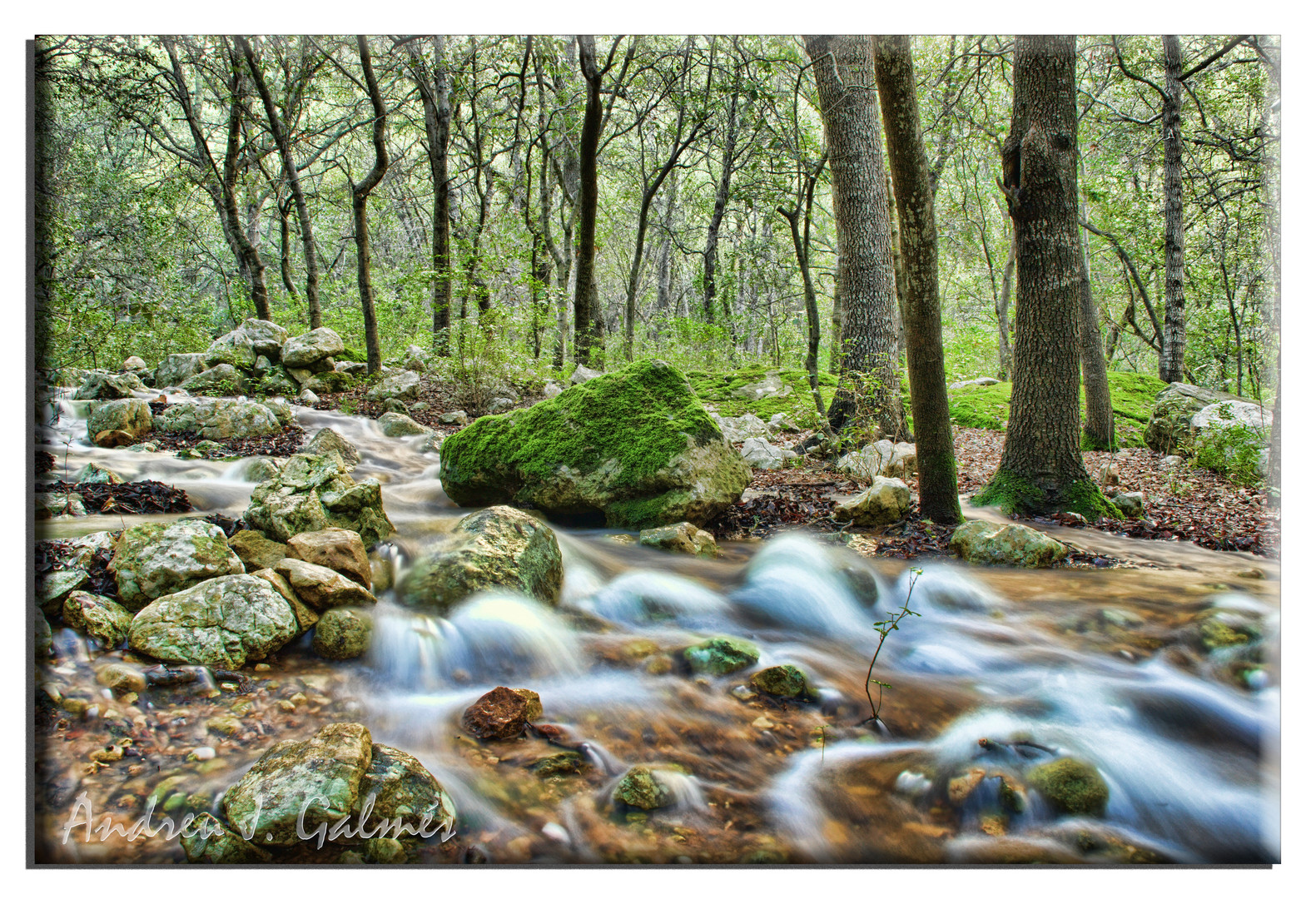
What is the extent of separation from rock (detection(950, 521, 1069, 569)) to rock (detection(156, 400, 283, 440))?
21.3ft

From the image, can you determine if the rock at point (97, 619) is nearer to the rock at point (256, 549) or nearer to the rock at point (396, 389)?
the rock at point (256, 549)

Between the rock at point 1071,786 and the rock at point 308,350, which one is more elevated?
the rock at point 308,350

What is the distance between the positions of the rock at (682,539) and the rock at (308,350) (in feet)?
22.5

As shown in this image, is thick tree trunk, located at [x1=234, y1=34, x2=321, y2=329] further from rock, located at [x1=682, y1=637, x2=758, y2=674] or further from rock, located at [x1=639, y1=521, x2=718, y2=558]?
rock, located at [x1=682, y1=637, x2=758, y2=674]

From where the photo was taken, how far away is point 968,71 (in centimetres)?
621

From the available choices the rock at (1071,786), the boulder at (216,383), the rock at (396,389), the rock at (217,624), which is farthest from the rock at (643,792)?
the boulder at (216,383)

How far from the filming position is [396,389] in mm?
8648

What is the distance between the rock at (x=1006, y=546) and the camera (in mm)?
3881

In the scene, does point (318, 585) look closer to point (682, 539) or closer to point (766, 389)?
point (682, 539)

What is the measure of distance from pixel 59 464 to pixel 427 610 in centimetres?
208

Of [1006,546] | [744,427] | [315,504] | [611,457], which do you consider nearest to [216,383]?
[315,504]
